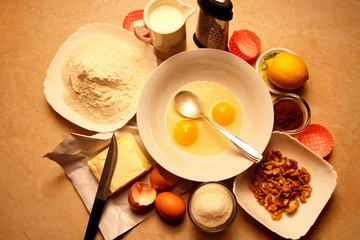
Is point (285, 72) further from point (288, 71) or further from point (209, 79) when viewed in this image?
point (209, 79)

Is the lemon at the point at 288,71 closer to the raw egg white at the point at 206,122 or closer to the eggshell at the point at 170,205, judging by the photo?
the raw egg white at the point at 206,122

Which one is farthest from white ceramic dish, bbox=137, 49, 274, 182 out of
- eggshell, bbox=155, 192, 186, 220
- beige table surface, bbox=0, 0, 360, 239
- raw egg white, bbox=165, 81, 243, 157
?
beige table surface, bbox=0, 0, 360, 239

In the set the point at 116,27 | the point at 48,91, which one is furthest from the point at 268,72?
the point at 48,91

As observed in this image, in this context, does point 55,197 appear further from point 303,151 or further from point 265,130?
point 303,151

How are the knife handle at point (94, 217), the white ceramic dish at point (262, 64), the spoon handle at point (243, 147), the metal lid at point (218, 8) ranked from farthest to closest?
the white ceramic dish at point (262, 64) < the knife handle at point (94, 217) < the spoon handle at point (243, 147) < the metal lid at point (218, 8)

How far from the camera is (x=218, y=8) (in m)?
0.96

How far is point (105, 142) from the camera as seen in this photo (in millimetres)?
1209

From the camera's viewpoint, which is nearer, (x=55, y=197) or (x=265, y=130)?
(x=265, y=130)

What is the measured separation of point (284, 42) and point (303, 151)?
560 mm

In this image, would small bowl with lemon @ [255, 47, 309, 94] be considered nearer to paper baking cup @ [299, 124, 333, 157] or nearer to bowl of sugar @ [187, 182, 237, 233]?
paper baking cup @ [299, 124, 333, 157]

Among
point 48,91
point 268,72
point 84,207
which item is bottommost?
point 84,207

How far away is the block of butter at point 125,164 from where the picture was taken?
3.83ft

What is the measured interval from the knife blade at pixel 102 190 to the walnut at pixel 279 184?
616 mm

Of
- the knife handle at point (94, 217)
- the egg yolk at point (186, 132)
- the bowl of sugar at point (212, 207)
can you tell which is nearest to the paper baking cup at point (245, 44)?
the egg yolk at point (186, 132)
